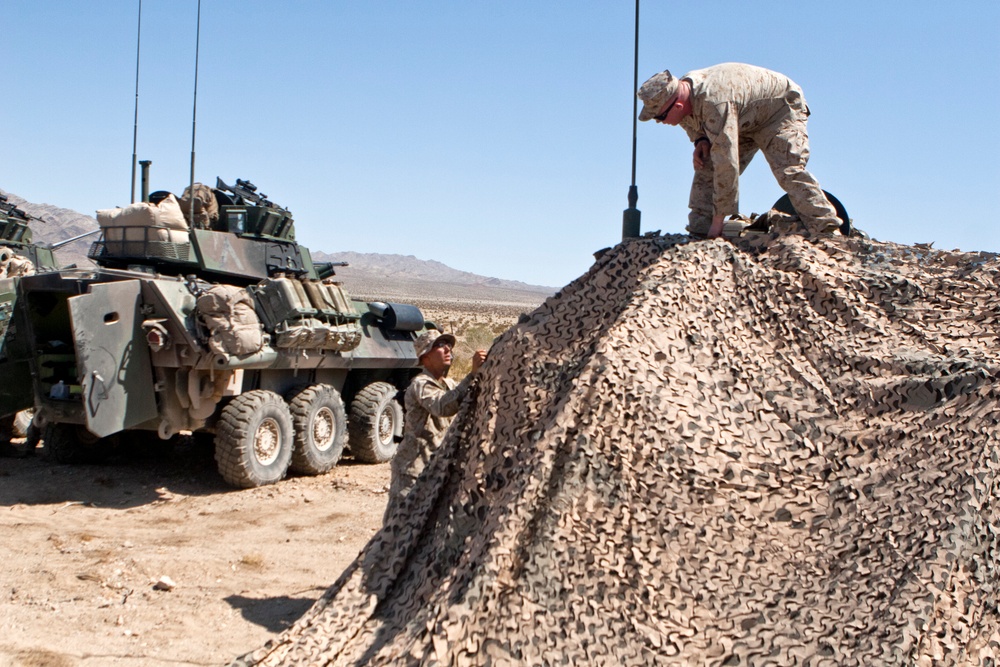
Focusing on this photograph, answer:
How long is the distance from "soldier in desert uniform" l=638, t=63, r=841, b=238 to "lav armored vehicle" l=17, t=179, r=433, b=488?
17.0 feet

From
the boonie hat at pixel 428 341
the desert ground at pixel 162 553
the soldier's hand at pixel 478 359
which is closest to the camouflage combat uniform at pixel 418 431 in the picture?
the boonie hat at pixel 428 341

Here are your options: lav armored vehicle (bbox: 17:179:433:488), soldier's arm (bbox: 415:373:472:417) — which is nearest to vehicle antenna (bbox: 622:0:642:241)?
soldier's arm (bbox: 415:373:472:417)

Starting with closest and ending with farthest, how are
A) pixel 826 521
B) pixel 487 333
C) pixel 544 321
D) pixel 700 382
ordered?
pixel 826 521
pixel 700 382
pixel 544 321
pixel 487 333

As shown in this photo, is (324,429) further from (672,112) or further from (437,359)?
(672,112)

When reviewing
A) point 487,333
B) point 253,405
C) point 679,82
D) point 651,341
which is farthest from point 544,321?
point 487,333

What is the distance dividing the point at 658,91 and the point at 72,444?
7781mm

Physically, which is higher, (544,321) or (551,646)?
(544,321)

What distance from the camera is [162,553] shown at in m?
Answer: 6.97

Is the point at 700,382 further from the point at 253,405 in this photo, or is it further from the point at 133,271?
the point at 133,271

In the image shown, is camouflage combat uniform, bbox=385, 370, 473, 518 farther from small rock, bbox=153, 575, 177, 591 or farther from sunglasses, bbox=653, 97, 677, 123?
small rock, bbox=153, 575, 177, 591

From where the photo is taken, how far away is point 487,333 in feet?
103

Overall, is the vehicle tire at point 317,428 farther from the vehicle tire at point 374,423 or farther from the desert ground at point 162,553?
the vehicle tire at point 374,423

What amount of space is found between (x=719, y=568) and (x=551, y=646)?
63 centimetres

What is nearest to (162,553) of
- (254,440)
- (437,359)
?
(254,440)
